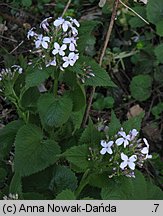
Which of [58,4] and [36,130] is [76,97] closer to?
[36,130]

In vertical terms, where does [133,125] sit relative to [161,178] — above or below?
above

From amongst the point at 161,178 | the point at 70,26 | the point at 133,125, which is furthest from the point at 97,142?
the point at 161,178

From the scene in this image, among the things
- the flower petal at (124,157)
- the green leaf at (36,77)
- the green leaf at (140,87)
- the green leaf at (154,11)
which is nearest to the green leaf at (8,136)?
the green leaf at (36,77)

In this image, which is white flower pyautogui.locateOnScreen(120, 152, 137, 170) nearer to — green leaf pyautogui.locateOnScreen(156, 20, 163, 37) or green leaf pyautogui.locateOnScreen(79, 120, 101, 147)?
green leaf pyautogui.locateOnScreen(79, 120, 101, 147)

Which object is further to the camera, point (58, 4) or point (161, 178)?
point (58, 4)

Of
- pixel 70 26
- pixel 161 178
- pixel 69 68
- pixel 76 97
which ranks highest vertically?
pixel 70 26

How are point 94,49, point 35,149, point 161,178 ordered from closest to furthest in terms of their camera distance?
1. point 35,149
2. point 161,178
3. point 94,49
